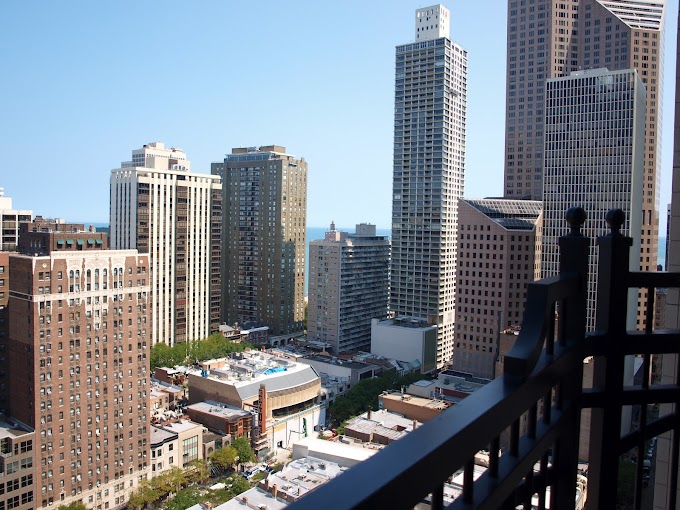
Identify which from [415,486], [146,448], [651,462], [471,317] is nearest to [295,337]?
[471,317]

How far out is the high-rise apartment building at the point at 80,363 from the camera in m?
29.3

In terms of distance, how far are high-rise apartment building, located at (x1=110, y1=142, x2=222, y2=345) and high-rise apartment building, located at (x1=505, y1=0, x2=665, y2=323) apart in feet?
106

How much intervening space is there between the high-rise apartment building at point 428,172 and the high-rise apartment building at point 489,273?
1080 cm

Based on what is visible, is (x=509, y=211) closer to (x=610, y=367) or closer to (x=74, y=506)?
(x=74, y=506)

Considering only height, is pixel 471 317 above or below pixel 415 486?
below

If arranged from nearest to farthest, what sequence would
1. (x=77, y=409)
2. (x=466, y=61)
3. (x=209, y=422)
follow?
(x=77, y=409) < (x=209, y=422) < (x=466, y=61)

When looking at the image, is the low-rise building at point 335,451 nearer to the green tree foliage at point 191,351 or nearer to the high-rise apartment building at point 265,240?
the green tree foliage at point 191,351

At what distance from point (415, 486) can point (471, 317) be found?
49.1 meters

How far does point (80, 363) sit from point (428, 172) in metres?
41.2

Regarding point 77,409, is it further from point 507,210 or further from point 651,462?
point 507,210

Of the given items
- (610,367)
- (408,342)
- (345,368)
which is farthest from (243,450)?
(610,367)

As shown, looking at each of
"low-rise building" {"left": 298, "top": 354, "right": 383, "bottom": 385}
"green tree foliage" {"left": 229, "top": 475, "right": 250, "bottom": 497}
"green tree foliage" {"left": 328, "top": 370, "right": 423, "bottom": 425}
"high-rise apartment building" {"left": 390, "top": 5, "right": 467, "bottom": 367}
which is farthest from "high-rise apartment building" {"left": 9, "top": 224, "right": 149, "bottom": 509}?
"high-rise apartment building" {"left": 390, "top": 5, "right": 467, "bottom": 367}

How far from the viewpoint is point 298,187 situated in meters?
70.6

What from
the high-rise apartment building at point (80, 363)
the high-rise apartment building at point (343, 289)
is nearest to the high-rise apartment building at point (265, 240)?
the high-rise apartment building at point (343, 289)
